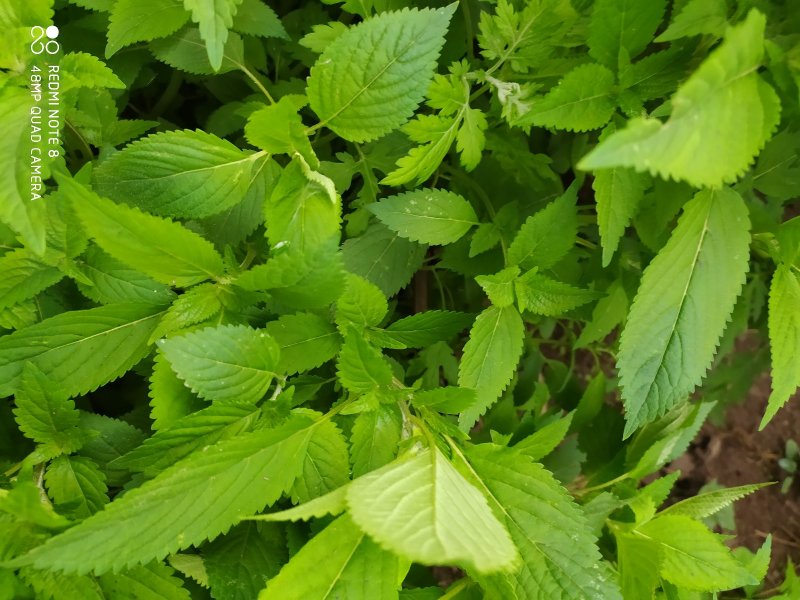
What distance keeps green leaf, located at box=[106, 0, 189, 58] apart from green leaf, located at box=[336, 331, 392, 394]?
0.50m

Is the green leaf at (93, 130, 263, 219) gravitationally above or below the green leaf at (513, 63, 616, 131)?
below

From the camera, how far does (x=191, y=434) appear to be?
0.71 metres

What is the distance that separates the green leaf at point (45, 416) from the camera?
764mm

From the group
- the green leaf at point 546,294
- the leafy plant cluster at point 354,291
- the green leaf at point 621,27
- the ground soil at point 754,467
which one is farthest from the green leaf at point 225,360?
the ground soil at point 754,467

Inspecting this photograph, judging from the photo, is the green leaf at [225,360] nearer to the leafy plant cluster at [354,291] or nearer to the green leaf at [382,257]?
the leafy plant cluster at [354,291]

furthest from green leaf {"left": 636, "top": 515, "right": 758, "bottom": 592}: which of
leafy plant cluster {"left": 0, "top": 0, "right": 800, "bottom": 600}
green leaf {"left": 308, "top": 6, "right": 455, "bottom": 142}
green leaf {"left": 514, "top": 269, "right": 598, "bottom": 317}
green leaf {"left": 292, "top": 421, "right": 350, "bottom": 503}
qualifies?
green leaf {"left": 308, "top": 6, "right": 455, "bottom": 142}

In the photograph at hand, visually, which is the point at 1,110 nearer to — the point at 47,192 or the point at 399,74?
the point at 47,192

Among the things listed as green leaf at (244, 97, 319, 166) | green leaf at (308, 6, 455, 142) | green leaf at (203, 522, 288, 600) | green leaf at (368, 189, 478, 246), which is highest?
green leaf at (308, 6, 455, 142)

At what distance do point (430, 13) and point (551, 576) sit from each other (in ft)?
2.24

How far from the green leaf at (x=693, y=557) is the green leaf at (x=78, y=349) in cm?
79

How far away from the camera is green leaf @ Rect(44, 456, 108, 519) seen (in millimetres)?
796

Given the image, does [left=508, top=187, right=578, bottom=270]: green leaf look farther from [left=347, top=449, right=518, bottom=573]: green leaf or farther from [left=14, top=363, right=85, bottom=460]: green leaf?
[left=14, top=363, right=85, bottom=460]: green leaf

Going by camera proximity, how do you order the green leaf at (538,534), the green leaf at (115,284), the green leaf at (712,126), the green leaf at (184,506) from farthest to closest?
the green leaf at (115,284)
the green leaf at (538,534)
the green leaf at (184,506)
the green leaf at (712,126)

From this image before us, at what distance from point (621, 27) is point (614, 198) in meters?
0.20
